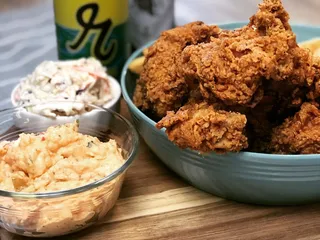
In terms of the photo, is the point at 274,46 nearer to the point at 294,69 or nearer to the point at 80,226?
the point at 294,69

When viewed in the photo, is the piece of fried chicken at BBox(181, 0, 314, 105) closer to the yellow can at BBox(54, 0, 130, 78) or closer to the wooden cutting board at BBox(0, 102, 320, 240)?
the wooden cutting board at BBox(0, 102, 320, 240)

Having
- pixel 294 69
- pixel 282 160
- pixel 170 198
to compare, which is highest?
pixel 294 69

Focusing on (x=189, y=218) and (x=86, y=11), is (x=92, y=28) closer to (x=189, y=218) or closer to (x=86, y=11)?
(x=86, y=11)

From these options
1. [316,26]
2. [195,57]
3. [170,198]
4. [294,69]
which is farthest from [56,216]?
[316,26]

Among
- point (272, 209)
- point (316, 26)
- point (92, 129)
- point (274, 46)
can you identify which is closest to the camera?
point (274, 46)

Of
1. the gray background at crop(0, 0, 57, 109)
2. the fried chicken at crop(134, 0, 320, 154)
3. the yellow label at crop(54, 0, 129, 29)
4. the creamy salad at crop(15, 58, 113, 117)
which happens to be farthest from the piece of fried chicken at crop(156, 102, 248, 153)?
the gray background at crop(0, 0, 57, 109)

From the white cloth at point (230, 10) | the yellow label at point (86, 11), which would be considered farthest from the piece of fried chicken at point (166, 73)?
the white cloth at point (230, 10)
